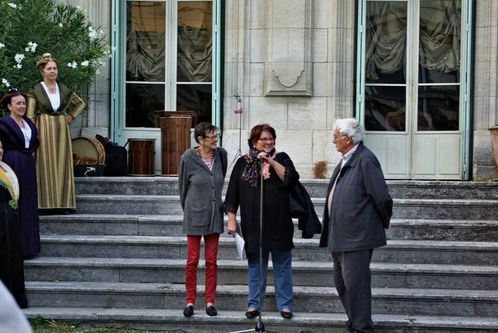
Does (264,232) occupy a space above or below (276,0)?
below

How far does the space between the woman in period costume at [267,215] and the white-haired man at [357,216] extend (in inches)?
24.3

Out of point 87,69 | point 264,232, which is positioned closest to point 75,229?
point 87,69

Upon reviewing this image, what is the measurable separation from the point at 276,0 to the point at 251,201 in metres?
4.27

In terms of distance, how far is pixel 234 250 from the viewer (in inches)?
332

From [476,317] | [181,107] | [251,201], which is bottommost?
[476,317]

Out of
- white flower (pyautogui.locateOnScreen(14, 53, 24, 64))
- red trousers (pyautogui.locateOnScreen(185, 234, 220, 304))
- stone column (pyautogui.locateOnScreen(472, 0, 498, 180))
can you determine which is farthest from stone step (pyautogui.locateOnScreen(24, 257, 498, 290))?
stone column (pyautogui.locateOnScreen(472, 0, 498, 180))

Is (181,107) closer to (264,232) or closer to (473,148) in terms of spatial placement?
(473,148)

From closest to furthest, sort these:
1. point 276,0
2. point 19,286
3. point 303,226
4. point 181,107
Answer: point 303,226 → point 19,286 → point 276,0 → point 181,107

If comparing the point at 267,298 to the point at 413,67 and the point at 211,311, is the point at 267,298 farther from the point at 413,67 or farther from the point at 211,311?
the point at 413,67

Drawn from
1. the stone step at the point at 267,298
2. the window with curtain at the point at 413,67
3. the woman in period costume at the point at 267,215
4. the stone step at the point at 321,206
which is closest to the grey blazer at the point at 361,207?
the woman in period costume at the point at 267,215

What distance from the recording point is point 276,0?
10.8 m

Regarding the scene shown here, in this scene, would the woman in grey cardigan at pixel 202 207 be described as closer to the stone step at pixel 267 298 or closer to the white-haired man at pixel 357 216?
the stone step at pixel 267 298

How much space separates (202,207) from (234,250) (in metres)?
1.12

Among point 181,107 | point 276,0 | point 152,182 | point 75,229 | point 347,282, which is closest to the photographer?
point 347,282
